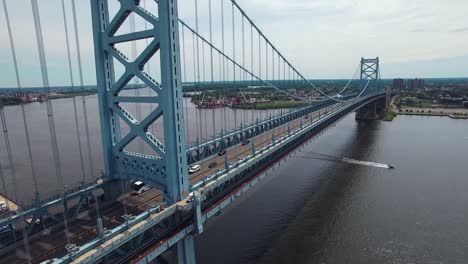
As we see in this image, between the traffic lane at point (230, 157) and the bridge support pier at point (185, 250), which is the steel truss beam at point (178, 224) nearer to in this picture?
the bridge support pier at point (185, 250)

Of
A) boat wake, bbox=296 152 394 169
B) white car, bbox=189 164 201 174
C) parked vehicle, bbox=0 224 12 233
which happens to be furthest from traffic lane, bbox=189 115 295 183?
boat wake, bbox=296 152 394 169

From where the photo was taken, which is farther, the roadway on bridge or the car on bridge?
the car on bridge

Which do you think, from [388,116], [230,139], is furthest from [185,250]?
[388,116]

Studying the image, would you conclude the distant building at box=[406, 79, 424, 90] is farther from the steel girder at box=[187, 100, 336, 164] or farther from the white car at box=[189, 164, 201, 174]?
the white car at box=[189, 164, 201, 174]

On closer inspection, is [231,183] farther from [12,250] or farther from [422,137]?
[422,137]

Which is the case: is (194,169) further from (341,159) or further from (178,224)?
(341,159)

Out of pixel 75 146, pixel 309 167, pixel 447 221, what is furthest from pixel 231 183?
pixel 75 146
